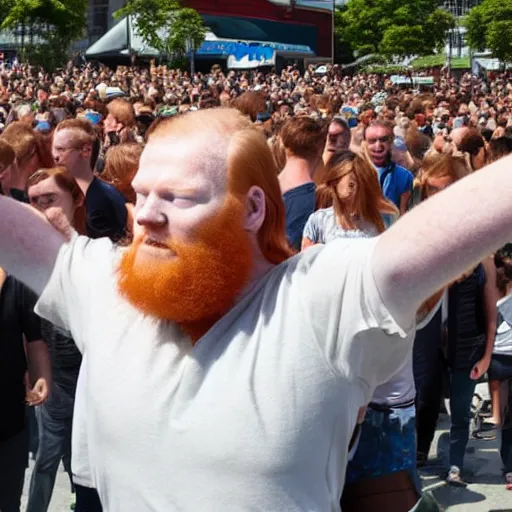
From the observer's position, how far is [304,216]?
509 centimetres

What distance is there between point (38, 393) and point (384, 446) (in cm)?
125

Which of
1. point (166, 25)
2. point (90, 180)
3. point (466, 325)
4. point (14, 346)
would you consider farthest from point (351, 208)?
point (166, 25)

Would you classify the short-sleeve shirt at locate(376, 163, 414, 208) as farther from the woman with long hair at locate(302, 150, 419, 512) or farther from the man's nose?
the man's nose

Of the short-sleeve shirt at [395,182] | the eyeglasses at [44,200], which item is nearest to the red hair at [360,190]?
the eyeglasses at [44,200]

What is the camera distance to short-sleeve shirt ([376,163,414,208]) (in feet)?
22.8

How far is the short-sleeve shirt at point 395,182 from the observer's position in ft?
22.8


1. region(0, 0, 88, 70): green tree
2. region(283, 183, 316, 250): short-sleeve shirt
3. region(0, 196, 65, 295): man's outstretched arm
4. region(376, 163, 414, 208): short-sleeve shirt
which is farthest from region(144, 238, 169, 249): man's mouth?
region(0, 0, 88, 70): green tree

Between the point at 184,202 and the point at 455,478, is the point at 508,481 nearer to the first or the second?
the point at 455,478

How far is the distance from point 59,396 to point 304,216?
5.00 feet

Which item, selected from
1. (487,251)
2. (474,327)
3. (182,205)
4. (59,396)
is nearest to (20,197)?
(59,396)

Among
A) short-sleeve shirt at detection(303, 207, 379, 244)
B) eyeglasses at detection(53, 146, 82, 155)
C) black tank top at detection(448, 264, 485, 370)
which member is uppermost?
eyeglasses at detection(53, 146, 82, 155)

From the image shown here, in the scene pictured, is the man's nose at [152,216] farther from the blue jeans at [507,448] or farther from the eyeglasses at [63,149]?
the blue jeans at [507,448]

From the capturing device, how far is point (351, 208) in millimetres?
4414

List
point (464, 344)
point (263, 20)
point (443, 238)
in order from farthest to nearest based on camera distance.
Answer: point (263, 20) → point (464, 344) → point (443, 238)
